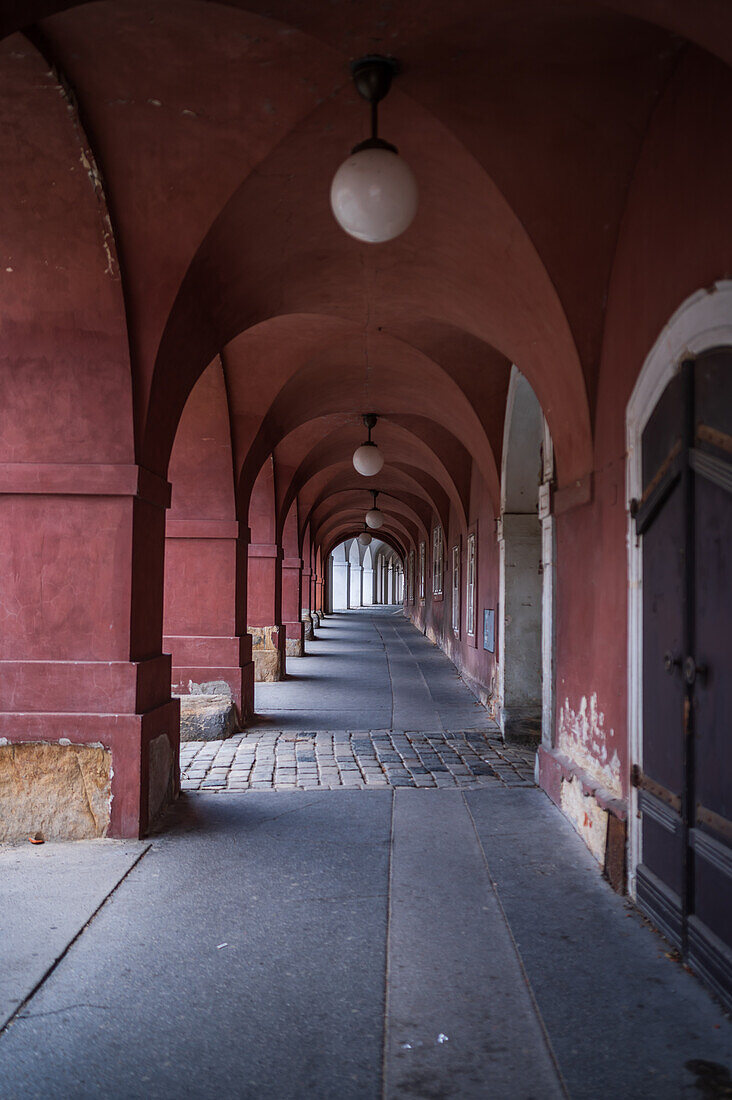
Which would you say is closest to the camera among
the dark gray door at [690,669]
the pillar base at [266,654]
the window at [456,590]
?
the dark gray door at [690,669]

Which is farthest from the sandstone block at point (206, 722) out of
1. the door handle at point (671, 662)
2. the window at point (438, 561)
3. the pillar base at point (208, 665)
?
the window at point (438, 561)

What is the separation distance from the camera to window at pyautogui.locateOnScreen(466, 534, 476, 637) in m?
12.2

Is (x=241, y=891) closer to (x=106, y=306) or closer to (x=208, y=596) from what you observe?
(x=106, y=306)

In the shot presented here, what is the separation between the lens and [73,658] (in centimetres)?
474

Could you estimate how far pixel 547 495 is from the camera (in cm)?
599

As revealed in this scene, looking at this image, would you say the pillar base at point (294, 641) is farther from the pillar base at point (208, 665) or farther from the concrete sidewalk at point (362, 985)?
the concrete sidewalk at point (362, 985)

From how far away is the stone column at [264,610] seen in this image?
12320mm

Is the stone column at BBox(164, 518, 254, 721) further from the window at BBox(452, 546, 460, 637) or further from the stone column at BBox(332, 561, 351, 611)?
the stone column at BBox(332, 561, 351, 611)

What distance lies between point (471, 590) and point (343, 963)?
973cm

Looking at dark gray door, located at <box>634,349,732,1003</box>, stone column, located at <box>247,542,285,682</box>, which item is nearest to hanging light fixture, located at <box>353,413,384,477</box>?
stone column, located at <box>247,542,285,682</box>

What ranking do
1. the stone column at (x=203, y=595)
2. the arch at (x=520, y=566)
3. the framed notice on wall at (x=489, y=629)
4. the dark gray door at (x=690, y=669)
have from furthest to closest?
1. the framed notice on wall at (x=489, y=629)
2. the stone column at (x=203, y=595)
3. the arch at (x=520, y=566)
4. the dark gray door at (x=690, y=669)

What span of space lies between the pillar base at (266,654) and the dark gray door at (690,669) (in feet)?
29.3

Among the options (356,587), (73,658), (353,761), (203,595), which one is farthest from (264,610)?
(356,587)

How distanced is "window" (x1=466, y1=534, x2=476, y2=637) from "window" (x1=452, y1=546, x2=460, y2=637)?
2.17m
